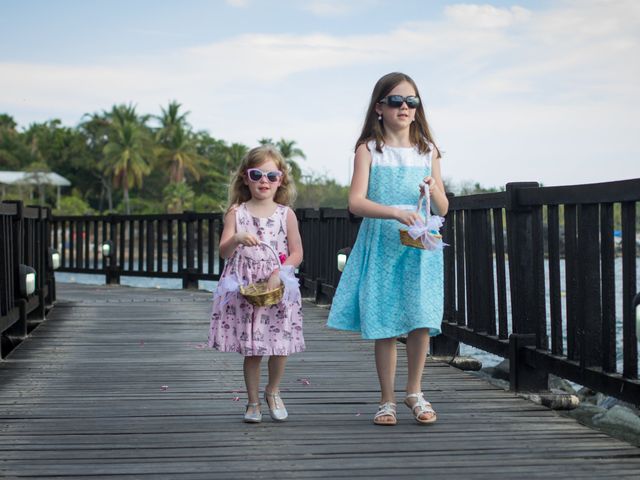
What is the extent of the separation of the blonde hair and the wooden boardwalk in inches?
39.1

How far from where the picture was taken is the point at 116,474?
353 cm

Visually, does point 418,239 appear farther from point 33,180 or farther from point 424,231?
point 33,180

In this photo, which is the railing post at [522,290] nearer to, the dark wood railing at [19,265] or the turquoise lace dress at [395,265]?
the turquoise lace dress at [395,265]

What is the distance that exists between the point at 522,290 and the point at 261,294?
5.16 ft

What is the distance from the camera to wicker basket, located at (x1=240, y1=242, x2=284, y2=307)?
4254 mm

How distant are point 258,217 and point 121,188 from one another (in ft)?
257

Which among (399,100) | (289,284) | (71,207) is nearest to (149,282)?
(71,207)

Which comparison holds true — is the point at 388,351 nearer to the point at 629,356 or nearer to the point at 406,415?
the point at 406,415

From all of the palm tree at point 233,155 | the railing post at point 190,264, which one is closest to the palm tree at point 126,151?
the palm tree at point 233,155

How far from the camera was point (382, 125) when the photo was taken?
4434 millimetres

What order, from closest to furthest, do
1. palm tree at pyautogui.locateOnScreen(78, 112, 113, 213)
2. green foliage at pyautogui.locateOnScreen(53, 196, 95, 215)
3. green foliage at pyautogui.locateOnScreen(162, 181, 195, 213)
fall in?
green foliage at pyautogui.locateOnScreen(53, 196, 95, 215) → green foliage at pyautogui.locateOnScreen(162, 181, 195, 213) → palm tree at pyautogui.locateOnScreen(78, 112, 113, 213)

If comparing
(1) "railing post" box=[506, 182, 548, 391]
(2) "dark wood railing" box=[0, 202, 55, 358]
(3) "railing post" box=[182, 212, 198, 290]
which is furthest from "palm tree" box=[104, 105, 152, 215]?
(1) "railing post" box=[506, 182, 548, 391]

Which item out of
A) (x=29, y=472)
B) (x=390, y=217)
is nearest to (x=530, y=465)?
(x=390, y=217)

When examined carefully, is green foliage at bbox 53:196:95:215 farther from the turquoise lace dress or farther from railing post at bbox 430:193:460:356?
the turquoise lace dress
